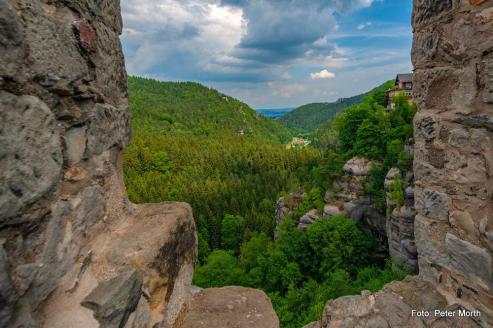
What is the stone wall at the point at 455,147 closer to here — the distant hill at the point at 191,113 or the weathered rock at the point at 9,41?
the weathered rock at the point at 9,41

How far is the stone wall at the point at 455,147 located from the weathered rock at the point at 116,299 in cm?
205

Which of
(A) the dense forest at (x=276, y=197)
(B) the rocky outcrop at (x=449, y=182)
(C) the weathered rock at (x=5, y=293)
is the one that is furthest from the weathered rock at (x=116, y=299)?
(A) the dense forest at (x=276, y=197)

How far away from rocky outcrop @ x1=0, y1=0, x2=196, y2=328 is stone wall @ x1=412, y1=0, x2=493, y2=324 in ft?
6.08

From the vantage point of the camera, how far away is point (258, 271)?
26.6 m

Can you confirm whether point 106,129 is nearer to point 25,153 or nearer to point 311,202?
point 25,153

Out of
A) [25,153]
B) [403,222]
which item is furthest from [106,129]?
[403,222]

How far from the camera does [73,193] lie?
177cm

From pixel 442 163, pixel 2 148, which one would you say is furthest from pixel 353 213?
pixel 2 148

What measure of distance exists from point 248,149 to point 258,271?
43.6 m

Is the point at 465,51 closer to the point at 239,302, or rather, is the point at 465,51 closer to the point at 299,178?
the point at 239,302

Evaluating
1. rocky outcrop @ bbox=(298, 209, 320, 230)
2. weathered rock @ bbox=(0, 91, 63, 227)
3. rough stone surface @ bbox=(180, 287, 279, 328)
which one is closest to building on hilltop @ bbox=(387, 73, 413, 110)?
rocky outcrop @ bbox=(298, 209, 320, 230)

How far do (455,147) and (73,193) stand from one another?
2396 mm

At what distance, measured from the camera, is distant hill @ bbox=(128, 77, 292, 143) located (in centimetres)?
9481

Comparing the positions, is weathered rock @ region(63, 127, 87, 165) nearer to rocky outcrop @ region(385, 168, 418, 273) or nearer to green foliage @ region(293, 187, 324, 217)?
rocky outcrop @ region(385, 168, 418, 273)
